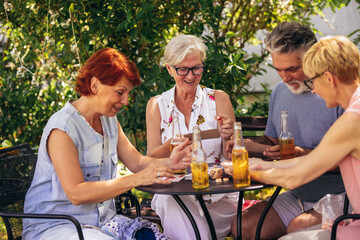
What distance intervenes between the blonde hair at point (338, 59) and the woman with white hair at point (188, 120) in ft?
3.04

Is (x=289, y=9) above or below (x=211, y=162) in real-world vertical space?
above

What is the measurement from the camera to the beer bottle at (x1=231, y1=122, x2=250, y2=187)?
257 centimetres

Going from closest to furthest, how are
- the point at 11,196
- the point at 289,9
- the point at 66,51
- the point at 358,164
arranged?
the point at 358,164 < the point at 11,196 < the point at 66,51 < the point at 289,9

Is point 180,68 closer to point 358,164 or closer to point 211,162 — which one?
point 211,162

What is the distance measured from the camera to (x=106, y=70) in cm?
285

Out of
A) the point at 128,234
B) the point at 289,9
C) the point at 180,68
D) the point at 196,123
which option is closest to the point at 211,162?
the point at 196,123

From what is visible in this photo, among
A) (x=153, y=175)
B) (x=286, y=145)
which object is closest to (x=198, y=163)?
(x=153, y=175)

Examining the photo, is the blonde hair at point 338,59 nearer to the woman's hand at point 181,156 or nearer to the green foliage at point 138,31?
the woman's hand at point 181,156

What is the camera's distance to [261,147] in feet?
11.2

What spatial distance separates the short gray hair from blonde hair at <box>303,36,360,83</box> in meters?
0.70

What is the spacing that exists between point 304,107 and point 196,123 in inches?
29.1

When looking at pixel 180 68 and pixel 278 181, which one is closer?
pixel 278 181

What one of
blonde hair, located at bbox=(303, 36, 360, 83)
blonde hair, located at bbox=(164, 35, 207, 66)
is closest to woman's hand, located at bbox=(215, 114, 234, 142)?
blonde hair, located at bbox=(164, 35, 207, 66)

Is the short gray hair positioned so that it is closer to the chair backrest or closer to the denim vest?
the denim vest
